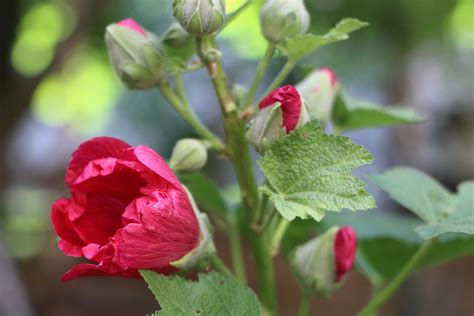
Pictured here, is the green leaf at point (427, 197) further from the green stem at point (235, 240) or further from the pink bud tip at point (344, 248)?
the green stem at point (235, 240)

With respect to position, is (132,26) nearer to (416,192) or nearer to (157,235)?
(157,235)

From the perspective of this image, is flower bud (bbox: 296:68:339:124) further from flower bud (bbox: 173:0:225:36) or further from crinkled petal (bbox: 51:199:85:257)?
crinkled petal (bbox: 51:199:85:257)

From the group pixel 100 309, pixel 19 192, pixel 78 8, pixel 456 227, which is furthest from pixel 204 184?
pixel 19 192

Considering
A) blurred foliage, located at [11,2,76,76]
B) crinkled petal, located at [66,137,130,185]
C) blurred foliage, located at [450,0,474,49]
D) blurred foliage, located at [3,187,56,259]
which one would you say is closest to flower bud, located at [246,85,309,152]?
crinkled petal, located at [66,137,130,185]

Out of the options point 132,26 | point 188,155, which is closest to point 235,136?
point 188,155

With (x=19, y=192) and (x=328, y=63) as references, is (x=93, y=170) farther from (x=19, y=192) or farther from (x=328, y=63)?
(x=19, y=192)

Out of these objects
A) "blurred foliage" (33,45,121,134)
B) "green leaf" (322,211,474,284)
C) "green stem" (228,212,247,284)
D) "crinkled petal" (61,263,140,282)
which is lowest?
"blurred foliage" (33,45,121,134)

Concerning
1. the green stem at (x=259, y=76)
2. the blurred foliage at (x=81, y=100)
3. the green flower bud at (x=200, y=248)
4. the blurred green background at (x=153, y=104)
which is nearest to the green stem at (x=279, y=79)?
the green stem at (x=259, y=76)
